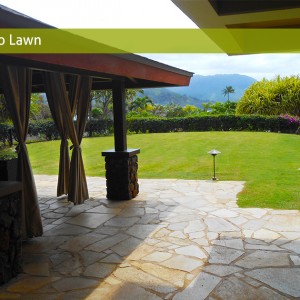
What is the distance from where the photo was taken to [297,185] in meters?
7.76

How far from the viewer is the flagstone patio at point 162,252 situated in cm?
341

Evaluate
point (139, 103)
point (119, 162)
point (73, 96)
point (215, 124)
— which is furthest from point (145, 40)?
point (139, 103)

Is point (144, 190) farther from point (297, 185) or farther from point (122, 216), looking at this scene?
point (297, 185)

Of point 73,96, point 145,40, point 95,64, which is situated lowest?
point 73,96

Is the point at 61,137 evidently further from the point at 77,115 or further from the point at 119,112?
the point at 119,112

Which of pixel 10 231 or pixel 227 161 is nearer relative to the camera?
pixel 10 231

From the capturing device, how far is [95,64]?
401cm

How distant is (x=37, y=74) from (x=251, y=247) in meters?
5.00

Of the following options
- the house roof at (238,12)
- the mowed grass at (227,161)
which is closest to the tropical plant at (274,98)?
the mowed grass at (227,161)

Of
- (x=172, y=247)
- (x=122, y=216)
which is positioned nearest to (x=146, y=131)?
(x=122, y=216)

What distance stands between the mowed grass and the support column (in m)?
2.24

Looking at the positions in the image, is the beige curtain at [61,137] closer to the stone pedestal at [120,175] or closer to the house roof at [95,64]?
the house roof at [95,64]

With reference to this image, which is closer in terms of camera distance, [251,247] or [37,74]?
[251,247]

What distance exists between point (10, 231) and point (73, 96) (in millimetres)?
3304
